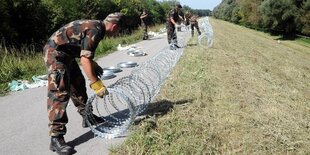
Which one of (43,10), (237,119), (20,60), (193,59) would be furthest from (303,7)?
(237,119)

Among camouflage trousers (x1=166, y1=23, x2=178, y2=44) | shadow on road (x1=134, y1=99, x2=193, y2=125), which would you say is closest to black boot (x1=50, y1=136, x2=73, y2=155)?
shadow on road (x1=134, y1=99, x2=193, y2=125)

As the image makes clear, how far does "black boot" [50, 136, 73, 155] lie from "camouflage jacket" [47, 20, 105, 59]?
4.53 ft

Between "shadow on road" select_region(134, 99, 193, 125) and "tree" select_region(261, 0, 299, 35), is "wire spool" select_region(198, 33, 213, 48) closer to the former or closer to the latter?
"shadow on road" select_region(134, 99, 193, 125)

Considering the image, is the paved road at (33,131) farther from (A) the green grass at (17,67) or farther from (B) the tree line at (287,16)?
(B) the tree line at (287,16)

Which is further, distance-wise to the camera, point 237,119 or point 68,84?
point 237,119

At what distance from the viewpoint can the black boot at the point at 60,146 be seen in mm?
6012

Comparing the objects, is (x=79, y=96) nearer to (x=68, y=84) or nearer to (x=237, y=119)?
(x=68, y=84)

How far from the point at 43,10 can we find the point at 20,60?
15405 mm

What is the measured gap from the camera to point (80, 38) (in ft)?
19.3

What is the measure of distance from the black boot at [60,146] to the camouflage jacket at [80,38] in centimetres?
138

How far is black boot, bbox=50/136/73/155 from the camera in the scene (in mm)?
6012

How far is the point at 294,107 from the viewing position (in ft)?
30.0

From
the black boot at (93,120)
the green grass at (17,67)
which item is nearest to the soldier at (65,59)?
the black boot at (93,120)

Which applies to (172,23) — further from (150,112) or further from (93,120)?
(93,120)
